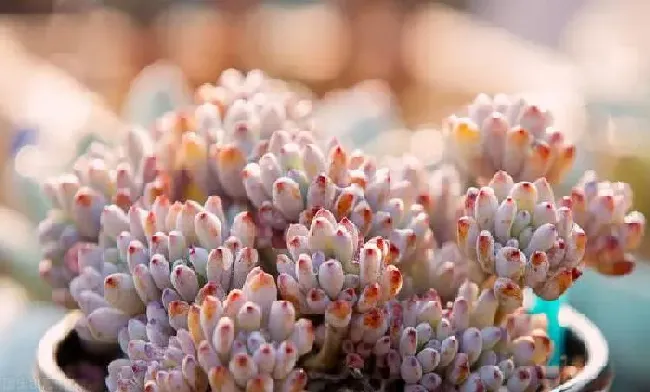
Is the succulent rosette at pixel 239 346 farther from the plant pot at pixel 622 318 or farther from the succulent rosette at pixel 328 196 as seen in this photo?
the plant pot at pixel 622 318

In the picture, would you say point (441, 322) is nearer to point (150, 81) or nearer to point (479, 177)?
point (479, 177)

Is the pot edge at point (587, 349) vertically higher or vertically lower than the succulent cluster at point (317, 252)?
lower

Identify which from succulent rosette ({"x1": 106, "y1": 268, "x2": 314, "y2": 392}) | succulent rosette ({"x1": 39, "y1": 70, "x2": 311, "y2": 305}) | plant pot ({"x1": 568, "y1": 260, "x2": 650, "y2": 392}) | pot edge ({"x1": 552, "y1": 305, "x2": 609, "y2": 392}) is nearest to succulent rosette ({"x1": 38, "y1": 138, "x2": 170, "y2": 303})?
succulent rosette ({"x1": 39, "y1": 70, "x2": 311, "y2": 305})

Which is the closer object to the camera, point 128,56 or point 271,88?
point 271,88

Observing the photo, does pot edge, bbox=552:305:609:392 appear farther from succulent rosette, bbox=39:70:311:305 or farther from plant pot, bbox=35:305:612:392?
succulent rosette, bbox=39:70:311:305

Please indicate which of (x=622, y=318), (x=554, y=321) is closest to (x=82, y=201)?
(x=554, y=321)

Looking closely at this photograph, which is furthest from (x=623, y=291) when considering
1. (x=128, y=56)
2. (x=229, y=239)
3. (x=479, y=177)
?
(x=128, y=56)

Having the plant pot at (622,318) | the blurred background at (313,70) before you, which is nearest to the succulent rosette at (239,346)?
the blurred background at (313,70)
